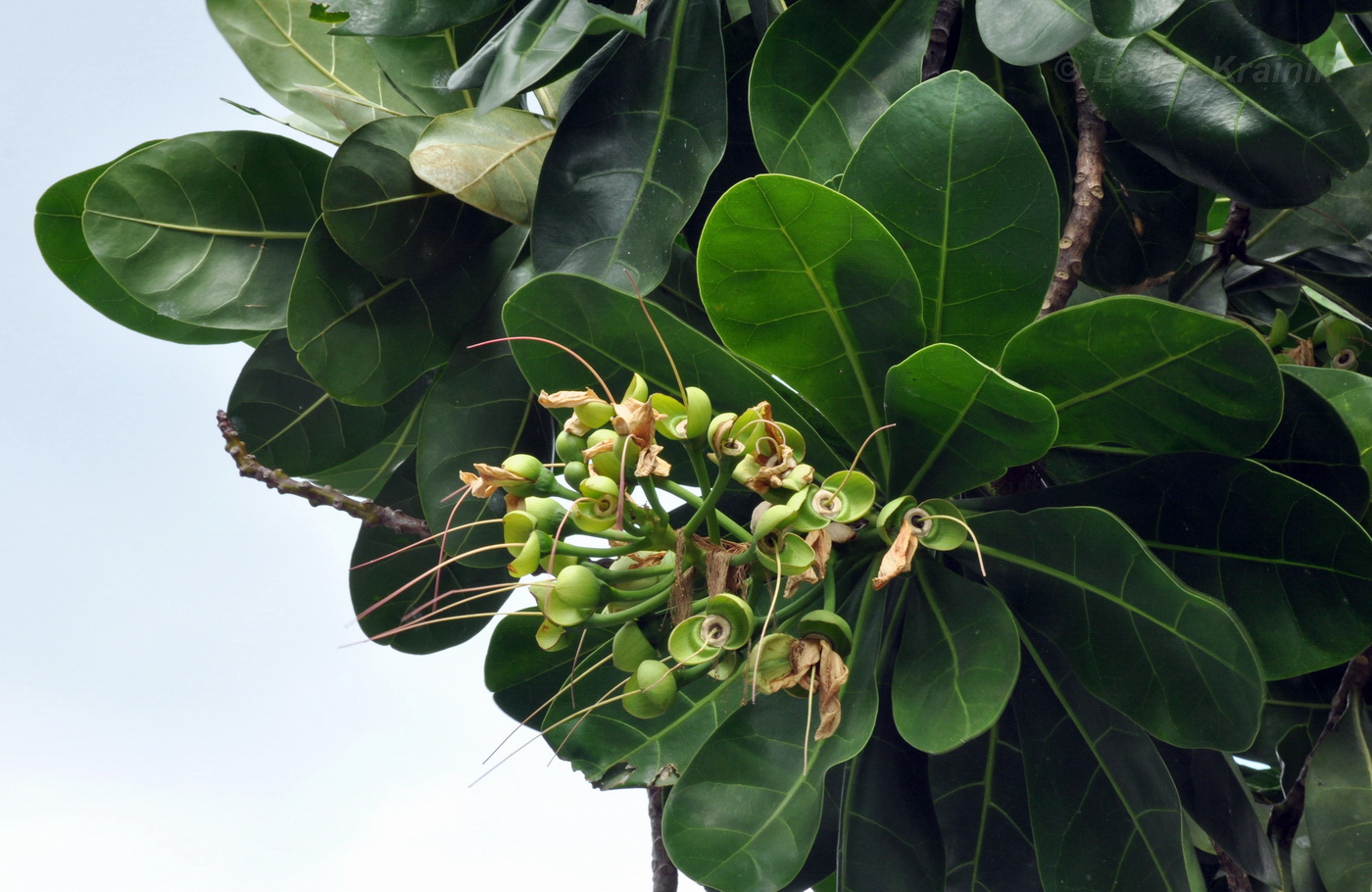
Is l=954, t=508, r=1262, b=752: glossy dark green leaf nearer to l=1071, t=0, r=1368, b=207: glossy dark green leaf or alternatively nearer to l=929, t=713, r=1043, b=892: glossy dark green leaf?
l=929, t=713, r=1043, b=892: glossy dark green leaf

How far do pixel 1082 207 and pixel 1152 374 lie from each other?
28 cm

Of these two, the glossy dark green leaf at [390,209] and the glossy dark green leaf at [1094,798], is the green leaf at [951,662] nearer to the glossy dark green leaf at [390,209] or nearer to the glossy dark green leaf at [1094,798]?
the glossy dark green leaf at [1094,798]

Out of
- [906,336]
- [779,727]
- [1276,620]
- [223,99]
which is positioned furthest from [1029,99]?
[223,99]

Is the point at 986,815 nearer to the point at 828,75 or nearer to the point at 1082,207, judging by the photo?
the point at 1082,207

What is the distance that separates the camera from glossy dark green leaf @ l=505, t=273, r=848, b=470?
2.42 feet

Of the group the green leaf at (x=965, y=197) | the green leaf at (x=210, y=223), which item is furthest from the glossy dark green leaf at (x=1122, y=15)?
the green leaf at (x=210, y=223)

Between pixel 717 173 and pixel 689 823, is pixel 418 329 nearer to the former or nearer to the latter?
pixel 717 173

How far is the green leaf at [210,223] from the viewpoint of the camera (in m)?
0.95

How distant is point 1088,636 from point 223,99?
95cm

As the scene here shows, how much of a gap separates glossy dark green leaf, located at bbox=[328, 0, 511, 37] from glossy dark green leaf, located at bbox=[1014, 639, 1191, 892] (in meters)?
0.76

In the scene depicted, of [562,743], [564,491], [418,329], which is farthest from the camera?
[418,329]

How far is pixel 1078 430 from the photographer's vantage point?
738 mm

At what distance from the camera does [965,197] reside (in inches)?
28.6

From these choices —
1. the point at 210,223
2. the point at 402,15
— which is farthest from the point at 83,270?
the point at 402,15
